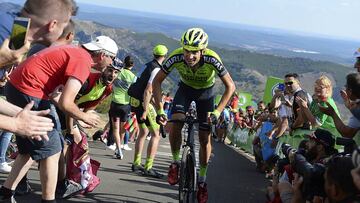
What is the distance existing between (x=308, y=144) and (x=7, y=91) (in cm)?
356

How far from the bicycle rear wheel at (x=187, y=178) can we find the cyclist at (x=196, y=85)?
261mm

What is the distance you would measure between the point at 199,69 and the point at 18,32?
346 centimetres

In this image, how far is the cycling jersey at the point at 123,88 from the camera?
10234 millimetres

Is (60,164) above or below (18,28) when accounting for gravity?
below

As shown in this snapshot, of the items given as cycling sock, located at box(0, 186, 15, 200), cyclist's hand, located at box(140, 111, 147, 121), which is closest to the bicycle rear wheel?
cycling sock, located at box(0, 186, 15, 200)

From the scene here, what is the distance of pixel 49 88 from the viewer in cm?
475

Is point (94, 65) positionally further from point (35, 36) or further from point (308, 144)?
point (308, 144)

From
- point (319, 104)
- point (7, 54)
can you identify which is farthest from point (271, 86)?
point (7, 54)

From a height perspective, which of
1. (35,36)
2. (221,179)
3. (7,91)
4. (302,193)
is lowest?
(221,179)

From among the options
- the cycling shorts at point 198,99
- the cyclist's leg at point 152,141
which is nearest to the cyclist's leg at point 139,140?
the cyclist's leg at point 152,141

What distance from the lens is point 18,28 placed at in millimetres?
3303

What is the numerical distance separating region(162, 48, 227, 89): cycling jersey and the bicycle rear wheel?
102 cm

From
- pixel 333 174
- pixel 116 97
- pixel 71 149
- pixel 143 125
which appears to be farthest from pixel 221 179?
pixel 333 174

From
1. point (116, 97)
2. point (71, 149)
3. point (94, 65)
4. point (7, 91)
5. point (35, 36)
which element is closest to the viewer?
point (35, 36)
